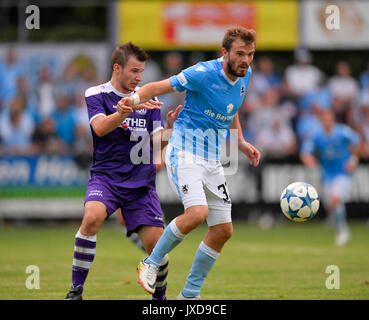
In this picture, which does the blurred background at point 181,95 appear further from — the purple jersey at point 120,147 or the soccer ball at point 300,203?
the purple jersey at point 120,147

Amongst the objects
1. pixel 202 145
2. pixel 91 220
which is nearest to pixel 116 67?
pixel 202 145

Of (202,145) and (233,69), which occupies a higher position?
(233,69)

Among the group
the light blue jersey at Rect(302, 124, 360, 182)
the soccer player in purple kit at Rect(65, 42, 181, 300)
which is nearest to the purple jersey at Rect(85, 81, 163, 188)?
the soccer player in purple kit at Rect(65, 42, 181, 300)

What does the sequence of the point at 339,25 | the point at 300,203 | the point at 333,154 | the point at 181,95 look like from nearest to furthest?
1. the point at 300,203
2. the point at 333,154
3. the point at 181,95
4. the point at 339,25

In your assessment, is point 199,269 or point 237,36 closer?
point 237,36

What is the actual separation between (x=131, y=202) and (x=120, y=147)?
56cm

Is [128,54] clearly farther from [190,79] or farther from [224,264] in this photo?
[224,264]

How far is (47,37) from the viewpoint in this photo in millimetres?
21781

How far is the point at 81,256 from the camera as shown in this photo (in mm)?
7301

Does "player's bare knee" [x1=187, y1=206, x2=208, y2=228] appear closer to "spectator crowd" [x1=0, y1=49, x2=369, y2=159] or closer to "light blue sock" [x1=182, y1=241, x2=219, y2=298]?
"light blue sock" [x1=182, y1=241, x2=219, y2=298]

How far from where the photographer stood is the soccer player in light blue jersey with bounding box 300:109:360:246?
15.5m

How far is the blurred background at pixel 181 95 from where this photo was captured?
17.0 meters
